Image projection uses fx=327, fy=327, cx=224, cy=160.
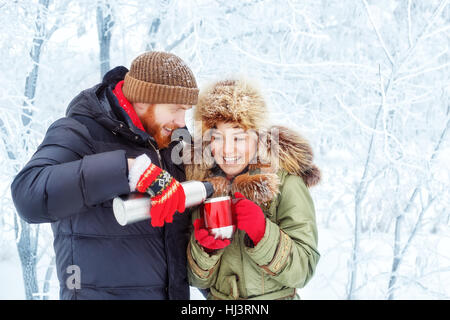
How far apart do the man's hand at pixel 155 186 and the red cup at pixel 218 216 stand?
19cm

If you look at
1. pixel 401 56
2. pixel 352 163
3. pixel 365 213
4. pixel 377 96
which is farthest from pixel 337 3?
pixel 365 213

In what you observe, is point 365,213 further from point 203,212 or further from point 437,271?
point 203,212

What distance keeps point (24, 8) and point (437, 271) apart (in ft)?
15.8

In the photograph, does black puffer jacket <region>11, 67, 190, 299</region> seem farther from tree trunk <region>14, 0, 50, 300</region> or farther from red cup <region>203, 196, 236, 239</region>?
tree trunk <region>14, 0, 50, 300</region>

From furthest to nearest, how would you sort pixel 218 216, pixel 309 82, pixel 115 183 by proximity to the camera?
pixel 309 82 → pixel 218 216 → pixel 115 183

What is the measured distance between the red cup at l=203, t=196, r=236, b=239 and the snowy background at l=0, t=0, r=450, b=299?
4.99 ft

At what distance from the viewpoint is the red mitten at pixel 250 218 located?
1441 millimetres

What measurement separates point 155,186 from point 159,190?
21mm

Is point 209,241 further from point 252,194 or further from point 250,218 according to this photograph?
point 252,194

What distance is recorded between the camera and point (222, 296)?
1660 millimetres

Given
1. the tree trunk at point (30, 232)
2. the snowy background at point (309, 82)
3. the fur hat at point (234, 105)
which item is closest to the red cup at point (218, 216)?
the fur hat at point (234, 105)

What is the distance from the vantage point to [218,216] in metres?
1.41

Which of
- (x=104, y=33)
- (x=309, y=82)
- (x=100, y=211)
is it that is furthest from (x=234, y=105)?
(x=309, y=82)

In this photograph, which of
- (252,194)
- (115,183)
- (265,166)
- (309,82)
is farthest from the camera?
(309,82)
